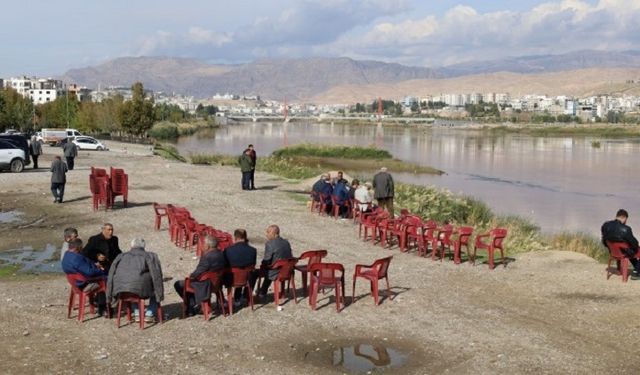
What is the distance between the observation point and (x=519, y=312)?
1120cm

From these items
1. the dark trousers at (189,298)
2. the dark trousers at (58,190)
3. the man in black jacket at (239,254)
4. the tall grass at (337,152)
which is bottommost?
the tall grass at (337,152)

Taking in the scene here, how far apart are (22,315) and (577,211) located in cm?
2709

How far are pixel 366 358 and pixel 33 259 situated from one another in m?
8.46

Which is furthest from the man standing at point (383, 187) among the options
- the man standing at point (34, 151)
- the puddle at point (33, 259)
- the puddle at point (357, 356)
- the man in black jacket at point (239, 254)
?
the man standing at point (34, 151)

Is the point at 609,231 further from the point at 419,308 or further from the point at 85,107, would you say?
the point at 85,107

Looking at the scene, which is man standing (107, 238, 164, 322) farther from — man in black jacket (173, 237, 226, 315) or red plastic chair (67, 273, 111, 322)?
man in black jacket (173, 237, 226, 315)

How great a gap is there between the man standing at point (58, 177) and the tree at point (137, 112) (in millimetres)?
46216

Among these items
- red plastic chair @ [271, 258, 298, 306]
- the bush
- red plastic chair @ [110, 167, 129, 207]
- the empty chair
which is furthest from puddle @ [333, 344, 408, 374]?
the bush

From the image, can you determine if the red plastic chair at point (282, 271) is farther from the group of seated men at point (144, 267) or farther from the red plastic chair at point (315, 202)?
the red plastic chair at point (315, 202)

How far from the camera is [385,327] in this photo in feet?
33.8

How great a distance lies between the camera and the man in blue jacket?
33.3 feet

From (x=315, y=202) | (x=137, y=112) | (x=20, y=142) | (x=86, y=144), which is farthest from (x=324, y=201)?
(x=137, y=112)

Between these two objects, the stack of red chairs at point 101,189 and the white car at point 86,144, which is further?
the white car at point 86,144

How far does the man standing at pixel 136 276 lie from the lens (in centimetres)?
988
